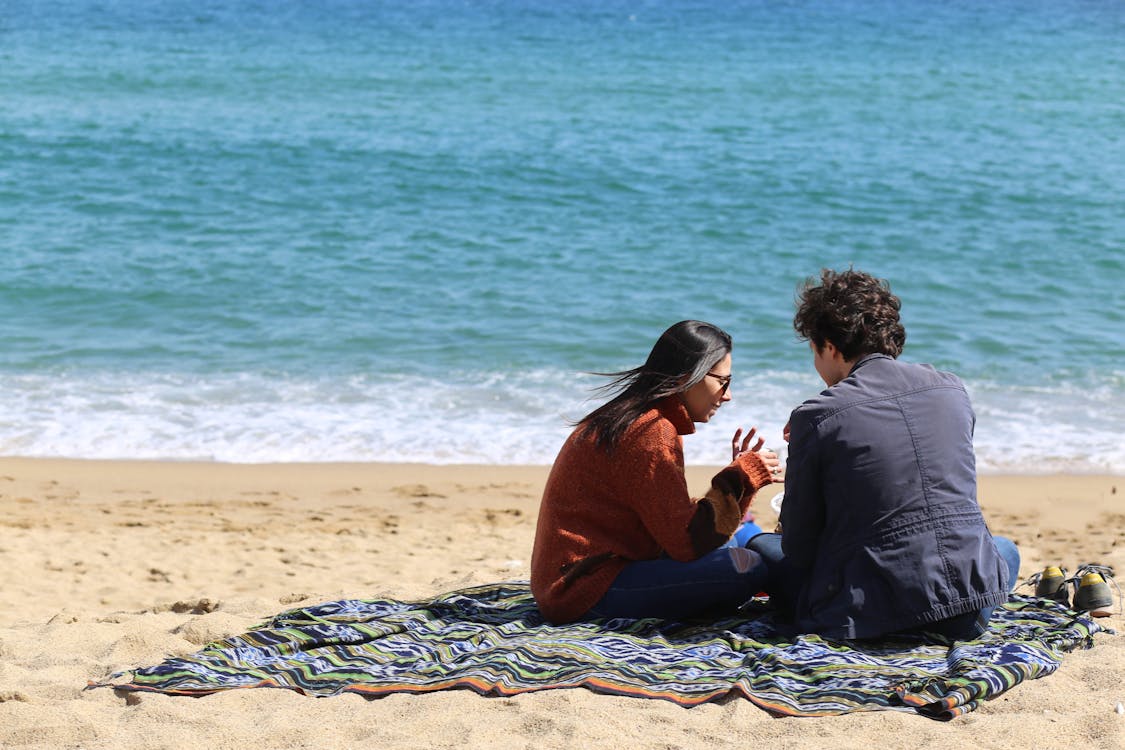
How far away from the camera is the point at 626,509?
4.21 metres

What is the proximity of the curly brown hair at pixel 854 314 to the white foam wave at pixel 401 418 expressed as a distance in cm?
425

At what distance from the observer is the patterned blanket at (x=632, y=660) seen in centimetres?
376

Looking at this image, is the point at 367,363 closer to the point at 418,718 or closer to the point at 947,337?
the point at 947,337

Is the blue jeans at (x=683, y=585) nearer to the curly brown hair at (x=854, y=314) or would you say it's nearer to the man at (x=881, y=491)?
the man at (x=881, y=491)

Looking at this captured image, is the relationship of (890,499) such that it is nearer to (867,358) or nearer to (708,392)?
(867,358)

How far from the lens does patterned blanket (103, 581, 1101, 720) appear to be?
376 cm

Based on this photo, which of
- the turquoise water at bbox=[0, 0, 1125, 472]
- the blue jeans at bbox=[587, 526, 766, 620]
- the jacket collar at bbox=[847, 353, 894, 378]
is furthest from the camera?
the turquoise water at bbox=[0, 0, 1125, 472]

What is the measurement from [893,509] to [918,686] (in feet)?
1.80

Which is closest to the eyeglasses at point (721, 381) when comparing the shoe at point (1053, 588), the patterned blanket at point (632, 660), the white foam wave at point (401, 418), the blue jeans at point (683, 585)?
the blue jeans at point (683, 585)

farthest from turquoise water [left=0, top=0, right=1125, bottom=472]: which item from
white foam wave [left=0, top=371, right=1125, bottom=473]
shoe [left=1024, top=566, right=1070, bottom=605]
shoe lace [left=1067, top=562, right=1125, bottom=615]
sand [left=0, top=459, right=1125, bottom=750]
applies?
shoe [left=1024, top=566, right=1070, bottom=605]

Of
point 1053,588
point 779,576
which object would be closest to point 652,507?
point 779,576

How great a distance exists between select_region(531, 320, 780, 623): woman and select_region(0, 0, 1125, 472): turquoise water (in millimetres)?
4087

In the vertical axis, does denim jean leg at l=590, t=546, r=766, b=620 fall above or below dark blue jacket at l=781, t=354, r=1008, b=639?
below

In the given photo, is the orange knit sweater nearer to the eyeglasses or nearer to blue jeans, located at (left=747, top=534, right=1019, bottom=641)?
the eyeglasses
